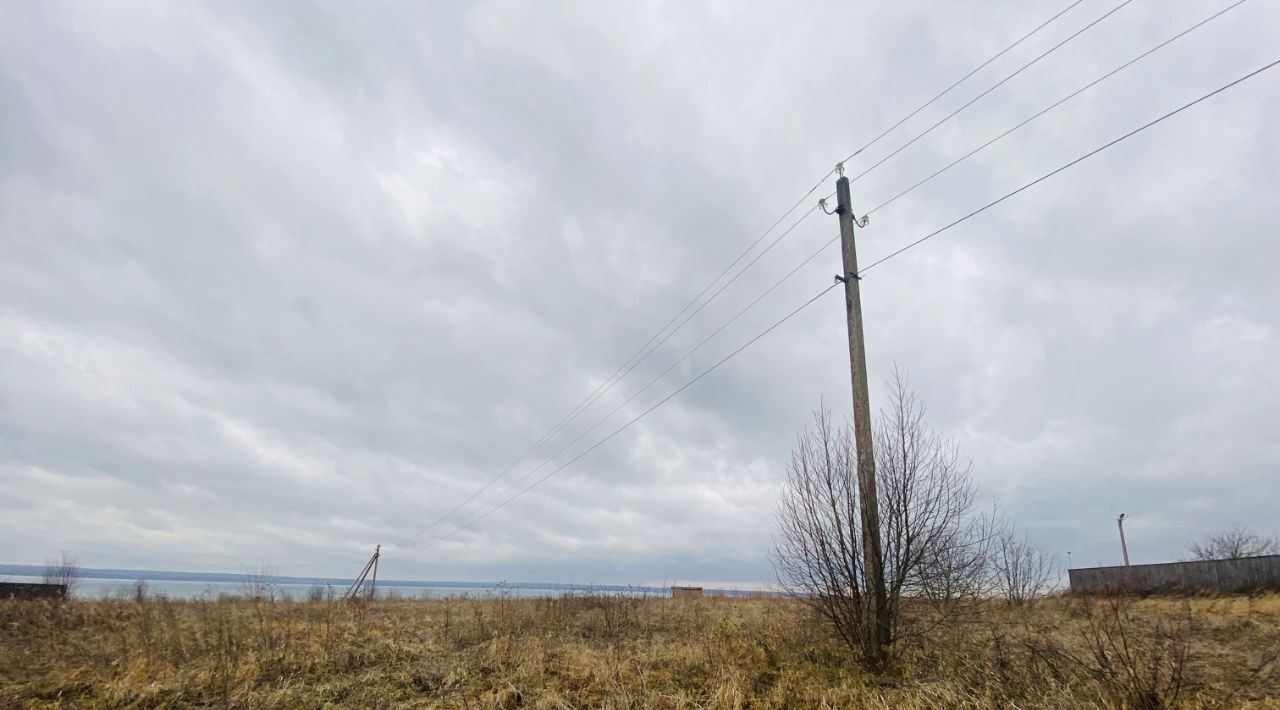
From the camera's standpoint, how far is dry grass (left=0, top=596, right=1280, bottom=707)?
7.20 meters

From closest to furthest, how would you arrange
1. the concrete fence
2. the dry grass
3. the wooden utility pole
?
the dry grass
the wooden utility pole
the concrete fence

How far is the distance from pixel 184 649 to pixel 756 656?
35.2 feet

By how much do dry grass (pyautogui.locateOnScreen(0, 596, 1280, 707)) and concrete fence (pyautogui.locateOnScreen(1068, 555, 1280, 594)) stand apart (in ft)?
59.2

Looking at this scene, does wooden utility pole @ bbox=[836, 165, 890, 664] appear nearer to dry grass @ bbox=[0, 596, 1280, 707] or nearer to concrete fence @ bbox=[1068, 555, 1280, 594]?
dry grass @ bbox=[0, 596, 1280, 707]

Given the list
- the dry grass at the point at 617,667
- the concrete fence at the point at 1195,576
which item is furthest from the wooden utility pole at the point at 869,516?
the concrete fence at the point at 1195,576

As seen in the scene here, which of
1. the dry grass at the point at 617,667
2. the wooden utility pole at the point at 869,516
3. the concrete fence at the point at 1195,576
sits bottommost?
the concrete fence at the point at 1195,576

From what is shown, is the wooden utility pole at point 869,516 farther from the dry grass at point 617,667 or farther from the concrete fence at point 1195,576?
the concrete fence at point 1195,576

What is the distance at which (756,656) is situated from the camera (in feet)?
33.6

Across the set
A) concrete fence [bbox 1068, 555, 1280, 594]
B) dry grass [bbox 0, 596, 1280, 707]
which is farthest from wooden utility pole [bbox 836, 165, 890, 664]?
concrete fence [bbox 1068, 555, 1280, 594]

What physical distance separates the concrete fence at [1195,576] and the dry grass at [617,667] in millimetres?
18057

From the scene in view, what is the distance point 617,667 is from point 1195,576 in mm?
34087

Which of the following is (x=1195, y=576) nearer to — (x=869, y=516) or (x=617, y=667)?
(x=869, y=516)

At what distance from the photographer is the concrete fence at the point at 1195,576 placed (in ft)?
89.2

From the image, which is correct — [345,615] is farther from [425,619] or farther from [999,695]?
[999,695]
